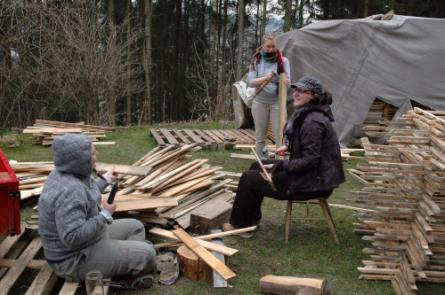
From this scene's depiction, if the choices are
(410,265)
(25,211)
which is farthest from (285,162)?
(25,211)

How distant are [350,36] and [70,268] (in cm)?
813

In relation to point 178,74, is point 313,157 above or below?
below

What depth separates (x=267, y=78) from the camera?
21.4 ft

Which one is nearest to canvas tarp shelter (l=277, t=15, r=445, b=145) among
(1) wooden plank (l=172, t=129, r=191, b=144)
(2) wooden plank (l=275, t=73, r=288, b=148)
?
(1) wooden plank (l=172, t=129, r=191, b=144)

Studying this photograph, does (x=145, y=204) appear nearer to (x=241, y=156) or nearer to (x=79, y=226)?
(x=79, y=226)

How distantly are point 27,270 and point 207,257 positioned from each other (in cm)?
158

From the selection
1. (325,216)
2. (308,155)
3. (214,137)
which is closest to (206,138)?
(214,137)

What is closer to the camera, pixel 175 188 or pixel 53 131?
pixel 175 188

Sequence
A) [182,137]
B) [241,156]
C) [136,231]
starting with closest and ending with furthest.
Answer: [136,231], [241,156], [182,137]

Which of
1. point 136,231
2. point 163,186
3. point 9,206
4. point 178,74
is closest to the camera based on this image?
point 9,206

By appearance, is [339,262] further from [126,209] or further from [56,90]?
[56,90]

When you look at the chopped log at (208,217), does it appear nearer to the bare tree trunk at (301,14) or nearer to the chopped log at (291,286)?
the chopped log at (291,286)

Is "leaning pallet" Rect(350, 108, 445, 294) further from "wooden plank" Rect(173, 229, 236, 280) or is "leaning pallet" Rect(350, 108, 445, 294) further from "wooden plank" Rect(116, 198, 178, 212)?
"wooden plank" Rect(116, 198, 178, 212)

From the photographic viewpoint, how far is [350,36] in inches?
383
